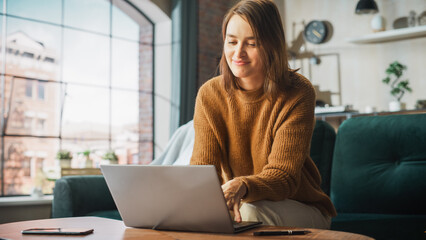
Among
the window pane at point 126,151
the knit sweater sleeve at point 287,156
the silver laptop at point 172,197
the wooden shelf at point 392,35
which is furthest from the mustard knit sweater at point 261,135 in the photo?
the wooden shelf at point 392,35

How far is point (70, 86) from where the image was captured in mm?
5270

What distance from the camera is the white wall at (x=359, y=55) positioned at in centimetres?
590

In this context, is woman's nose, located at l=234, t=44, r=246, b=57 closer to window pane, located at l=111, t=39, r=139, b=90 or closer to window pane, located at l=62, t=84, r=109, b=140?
window pane, located at l=62, t=84, r=109, b=140

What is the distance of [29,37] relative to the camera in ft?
16.4

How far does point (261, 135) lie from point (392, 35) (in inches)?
185

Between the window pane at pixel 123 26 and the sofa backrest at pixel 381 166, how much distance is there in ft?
12.8

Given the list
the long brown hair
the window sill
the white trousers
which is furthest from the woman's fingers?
the window sill

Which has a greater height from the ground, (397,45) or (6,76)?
(397,45)

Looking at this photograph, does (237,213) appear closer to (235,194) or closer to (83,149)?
(235,194)

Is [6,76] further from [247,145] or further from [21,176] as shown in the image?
[247,145]

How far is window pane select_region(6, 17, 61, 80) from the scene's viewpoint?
4840 millimetres

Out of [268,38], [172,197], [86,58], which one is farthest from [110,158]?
[172,197]

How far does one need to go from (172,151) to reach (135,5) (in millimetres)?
→ 3318

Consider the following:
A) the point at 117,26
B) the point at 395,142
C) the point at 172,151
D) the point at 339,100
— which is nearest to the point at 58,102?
the point at 117,26
